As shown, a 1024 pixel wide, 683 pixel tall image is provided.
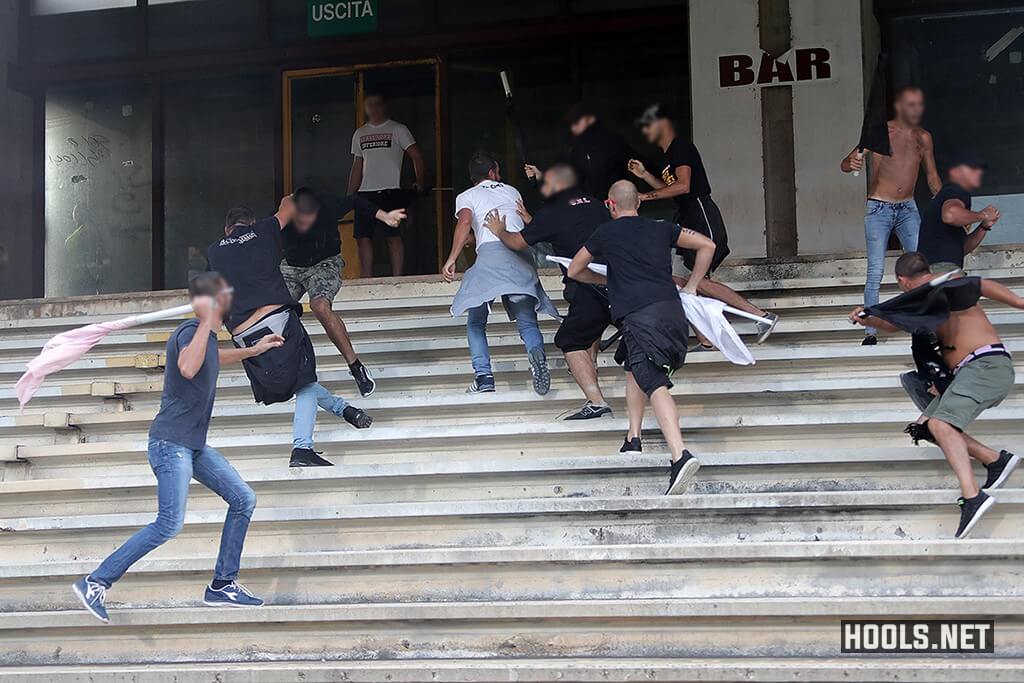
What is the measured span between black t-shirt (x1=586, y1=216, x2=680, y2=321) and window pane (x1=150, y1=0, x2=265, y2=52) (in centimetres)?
802

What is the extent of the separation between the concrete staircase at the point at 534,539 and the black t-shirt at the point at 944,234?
0.72 m

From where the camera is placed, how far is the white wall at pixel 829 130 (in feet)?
38.5

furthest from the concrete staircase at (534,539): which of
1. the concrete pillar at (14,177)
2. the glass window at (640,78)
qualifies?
the concrete pillar at (14,177)

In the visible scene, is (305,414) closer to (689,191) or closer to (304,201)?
(304,201)

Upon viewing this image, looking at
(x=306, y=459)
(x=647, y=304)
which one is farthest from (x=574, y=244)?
(x=306, y=459)

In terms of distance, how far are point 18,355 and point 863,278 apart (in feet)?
20.8

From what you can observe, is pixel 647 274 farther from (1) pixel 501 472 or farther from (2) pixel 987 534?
(2) pixel 987 534

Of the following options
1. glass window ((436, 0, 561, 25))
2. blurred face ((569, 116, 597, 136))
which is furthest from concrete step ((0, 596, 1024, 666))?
glass window ((436, 0, 561, 25))

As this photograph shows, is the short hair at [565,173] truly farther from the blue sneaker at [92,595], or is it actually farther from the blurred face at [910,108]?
the blue sneaker at [92,595]

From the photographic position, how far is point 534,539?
267 inches

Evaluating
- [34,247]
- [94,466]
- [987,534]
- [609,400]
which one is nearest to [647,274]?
[609,400]

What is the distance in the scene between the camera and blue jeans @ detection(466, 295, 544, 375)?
8.00 metres

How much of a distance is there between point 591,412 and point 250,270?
82.7 inches

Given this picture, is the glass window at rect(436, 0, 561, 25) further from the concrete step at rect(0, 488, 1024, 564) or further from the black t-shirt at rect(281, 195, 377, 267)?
the concrete step at rect(0, 488, 1024, 564)
